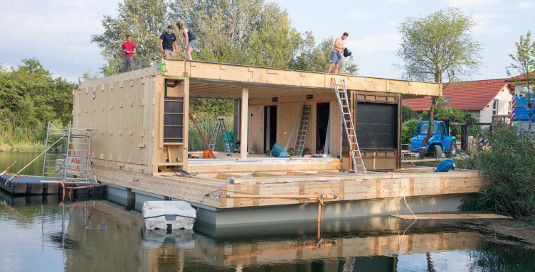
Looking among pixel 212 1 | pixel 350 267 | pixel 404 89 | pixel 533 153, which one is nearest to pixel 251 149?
pixel 404 89

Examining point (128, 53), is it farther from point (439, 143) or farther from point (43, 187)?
point (439, 143)

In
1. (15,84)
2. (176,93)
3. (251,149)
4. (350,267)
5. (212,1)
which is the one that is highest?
(212,1)

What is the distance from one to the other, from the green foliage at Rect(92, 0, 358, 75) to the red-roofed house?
1181 centimetres

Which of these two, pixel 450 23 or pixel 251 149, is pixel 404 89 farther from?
pixel 450 23

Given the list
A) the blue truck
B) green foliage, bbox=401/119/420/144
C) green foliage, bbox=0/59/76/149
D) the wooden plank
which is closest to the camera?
the wooden plank

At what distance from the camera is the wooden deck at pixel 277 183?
10414 millimetres

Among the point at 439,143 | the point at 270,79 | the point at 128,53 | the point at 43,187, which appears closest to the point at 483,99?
the point at 439,143

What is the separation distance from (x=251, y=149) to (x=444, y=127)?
9.14 m

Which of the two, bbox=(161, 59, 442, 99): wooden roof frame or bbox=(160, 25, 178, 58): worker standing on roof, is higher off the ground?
bbox=(160, 25, 178, 58): worker standing on roof

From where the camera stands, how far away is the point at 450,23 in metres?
28.2

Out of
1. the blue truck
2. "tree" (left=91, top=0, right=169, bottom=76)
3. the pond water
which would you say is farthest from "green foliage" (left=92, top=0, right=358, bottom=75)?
the pond water

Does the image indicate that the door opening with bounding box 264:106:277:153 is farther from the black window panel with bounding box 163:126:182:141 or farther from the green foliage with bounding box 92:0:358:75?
the green foliage with bounding box 92:0:358:75

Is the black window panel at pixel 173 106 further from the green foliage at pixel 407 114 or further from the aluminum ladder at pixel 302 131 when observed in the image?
the green foliage at pixel 407 114

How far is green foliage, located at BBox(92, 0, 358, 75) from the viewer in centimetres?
4231
